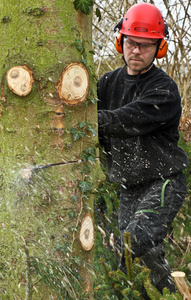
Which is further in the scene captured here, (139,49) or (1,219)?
(139,49)

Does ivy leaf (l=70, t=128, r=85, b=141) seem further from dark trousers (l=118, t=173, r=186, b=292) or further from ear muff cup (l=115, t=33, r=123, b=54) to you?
ear muff cup (l=115, t=33, r=123, b=54)

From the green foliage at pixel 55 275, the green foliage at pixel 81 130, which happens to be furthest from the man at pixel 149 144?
the green foliage at pixel 55 275

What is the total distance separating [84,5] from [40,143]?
79cm

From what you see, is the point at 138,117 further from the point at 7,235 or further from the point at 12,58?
the point at 7,235

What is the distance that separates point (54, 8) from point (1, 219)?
117 cm

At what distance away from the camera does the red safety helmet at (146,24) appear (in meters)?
2.96

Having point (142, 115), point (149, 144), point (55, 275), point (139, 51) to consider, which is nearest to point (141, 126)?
point (142, 115)

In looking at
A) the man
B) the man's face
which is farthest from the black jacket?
the man's face

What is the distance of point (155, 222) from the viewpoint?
2.83 m

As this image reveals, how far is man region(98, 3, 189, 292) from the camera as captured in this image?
2.77 meters

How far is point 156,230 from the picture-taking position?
9.25 ft

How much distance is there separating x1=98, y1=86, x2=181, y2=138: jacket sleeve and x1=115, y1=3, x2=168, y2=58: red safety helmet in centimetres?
47

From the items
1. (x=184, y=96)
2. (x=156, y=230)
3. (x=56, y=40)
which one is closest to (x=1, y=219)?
(x=56, y=40)

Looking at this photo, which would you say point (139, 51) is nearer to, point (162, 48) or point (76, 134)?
point (162, 48)
